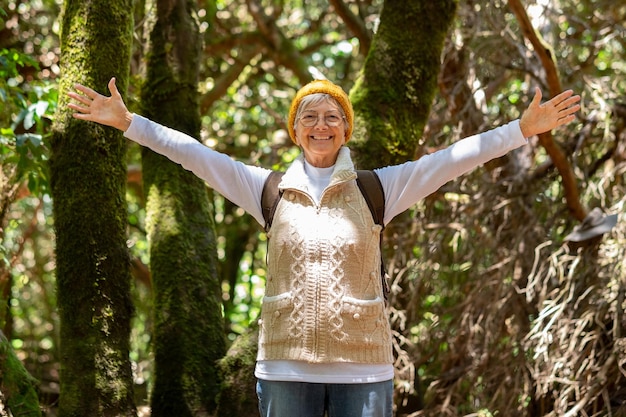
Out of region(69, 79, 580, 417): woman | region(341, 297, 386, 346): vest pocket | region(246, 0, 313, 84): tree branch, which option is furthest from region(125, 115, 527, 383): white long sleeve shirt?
region(246, 0, 313, 84): tree branch

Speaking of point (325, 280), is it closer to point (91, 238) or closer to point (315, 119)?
point (315, 119)

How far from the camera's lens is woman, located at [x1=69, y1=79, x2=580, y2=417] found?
235cm

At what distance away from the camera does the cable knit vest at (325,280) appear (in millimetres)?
2346

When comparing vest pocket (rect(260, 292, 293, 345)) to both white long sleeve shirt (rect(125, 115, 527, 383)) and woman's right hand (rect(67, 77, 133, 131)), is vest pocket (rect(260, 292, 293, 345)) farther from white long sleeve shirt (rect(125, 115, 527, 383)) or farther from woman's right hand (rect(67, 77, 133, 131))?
woman's right hand (rect(67, 77, 133, 131))

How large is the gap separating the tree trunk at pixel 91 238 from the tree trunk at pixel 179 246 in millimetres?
379

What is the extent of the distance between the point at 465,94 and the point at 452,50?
1.09ft

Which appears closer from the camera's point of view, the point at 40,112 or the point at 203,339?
the point at 203,339

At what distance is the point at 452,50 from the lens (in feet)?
17.8

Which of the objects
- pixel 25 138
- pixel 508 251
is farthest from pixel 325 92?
pixel 508 251

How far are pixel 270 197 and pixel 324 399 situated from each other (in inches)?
26.0

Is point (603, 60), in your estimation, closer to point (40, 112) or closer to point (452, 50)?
point (452, 50)

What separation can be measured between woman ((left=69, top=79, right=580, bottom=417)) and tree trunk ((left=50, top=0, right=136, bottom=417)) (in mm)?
484

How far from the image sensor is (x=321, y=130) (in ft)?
8.32

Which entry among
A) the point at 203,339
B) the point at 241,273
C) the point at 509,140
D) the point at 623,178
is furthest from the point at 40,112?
the point at 241,273
